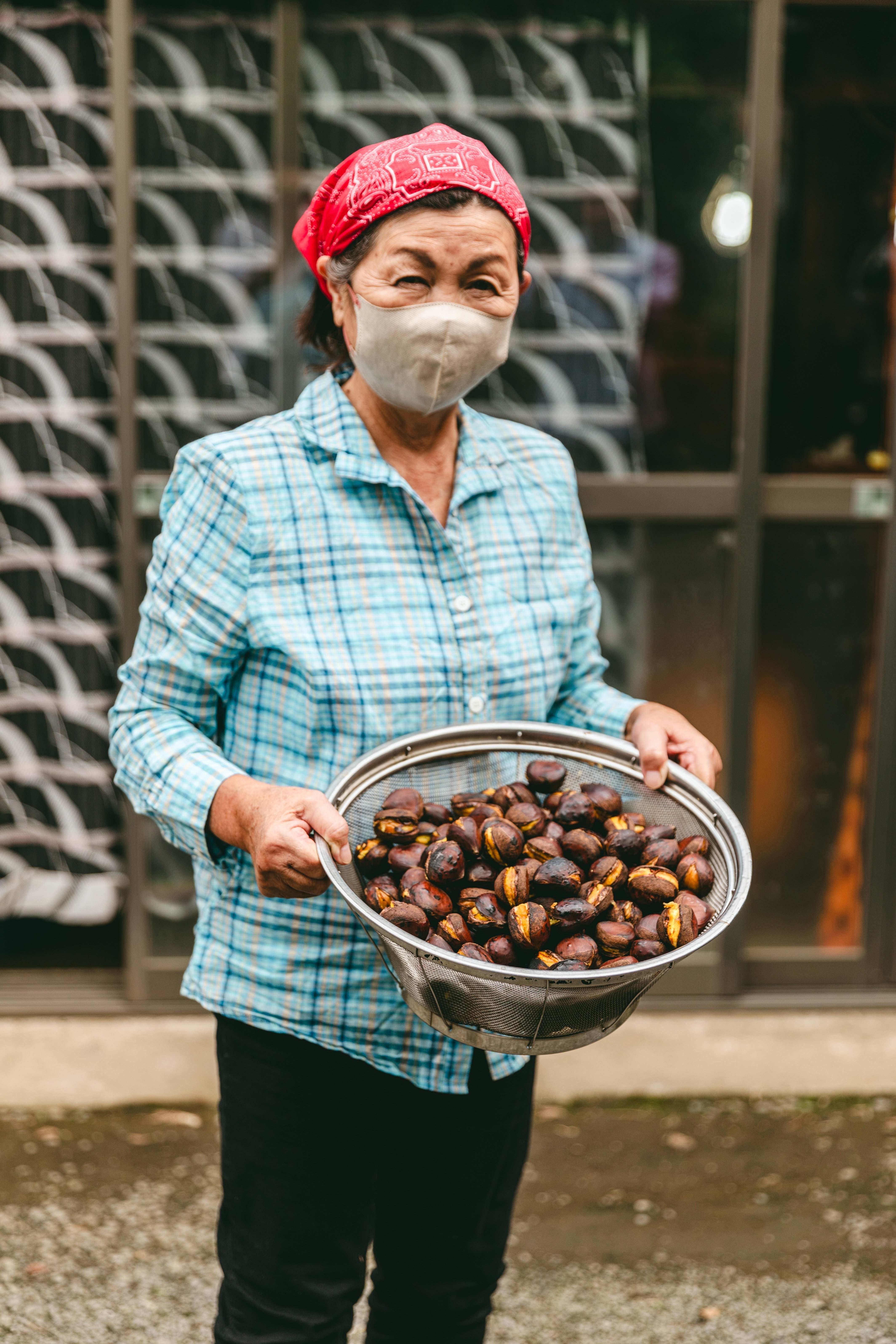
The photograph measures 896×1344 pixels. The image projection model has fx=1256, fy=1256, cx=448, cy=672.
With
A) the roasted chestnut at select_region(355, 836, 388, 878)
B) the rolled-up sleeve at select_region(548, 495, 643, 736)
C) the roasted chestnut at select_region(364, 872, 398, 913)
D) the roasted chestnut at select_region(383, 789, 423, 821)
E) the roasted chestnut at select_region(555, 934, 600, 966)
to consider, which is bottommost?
the roasted chestnut at select_region(555, 934, 600, 966)

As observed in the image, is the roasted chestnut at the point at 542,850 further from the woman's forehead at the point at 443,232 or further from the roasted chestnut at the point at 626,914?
the woman's forehead at the point at 443,232

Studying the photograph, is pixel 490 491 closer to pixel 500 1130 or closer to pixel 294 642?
pixel 294 642

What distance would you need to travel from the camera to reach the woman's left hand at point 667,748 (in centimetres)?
187

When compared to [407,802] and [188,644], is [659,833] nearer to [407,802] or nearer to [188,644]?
[407,802]

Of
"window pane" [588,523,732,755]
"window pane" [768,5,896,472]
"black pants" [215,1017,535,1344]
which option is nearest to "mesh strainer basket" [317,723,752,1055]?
"black pants" [215,1017,535,1344]

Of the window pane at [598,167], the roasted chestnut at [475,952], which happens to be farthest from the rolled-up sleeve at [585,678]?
A: the window pane at [598,167]

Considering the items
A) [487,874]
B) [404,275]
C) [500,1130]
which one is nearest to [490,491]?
[404,275]

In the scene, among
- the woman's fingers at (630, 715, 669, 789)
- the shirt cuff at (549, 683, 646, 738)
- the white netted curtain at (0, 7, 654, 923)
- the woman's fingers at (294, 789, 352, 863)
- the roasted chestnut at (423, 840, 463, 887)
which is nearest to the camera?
the woman's fingers at (294, 789, 352, 863)

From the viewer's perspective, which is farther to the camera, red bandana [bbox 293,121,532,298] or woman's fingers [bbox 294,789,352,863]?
red bandana [bbox 293,121,532,298]

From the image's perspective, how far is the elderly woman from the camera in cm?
176

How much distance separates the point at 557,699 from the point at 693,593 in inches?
76.0

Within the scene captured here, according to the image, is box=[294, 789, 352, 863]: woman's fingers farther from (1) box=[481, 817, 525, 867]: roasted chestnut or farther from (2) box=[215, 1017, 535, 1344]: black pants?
(2) box=[215, 1017, 535, 1344]: black pants

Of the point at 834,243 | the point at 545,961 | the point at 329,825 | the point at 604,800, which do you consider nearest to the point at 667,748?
the point at 604,800

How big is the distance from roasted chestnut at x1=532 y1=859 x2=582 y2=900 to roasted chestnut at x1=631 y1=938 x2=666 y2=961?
0.12 metres
